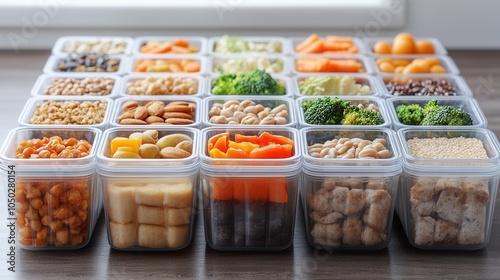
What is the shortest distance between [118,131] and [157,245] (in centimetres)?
35

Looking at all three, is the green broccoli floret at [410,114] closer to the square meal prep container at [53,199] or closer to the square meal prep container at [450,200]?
the square meal prep container at [450,200]

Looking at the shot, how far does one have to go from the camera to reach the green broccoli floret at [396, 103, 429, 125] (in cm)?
243

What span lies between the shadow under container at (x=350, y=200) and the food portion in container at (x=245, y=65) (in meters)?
0.88

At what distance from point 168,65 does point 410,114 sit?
3.08ft

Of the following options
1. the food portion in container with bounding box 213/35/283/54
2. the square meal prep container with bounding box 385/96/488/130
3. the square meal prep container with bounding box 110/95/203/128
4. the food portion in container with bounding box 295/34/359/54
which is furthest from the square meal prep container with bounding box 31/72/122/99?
the square meal prep container with bounding box 385/96/488/130

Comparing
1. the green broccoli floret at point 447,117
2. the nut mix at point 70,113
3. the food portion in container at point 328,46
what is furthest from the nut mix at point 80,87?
the green broccoli floret at point 447,117

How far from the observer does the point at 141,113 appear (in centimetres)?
242

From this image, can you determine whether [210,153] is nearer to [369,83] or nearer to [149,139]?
[149,139]

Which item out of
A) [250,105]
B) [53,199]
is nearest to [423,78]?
[250,105]

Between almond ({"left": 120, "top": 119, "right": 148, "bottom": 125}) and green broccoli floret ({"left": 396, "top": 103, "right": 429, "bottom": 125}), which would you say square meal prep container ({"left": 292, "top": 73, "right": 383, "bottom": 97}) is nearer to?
green broccoli floret ({"left": 396, "top": 103, "right": 429, "bottom": 125})

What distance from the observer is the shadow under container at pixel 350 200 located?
2.09m

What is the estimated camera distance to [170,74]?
111 inches

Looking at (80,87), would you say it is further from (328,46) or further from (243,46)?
(328,46)

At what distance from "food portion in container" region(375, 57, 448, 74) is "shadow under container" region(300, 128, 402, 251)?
2.89 ft
